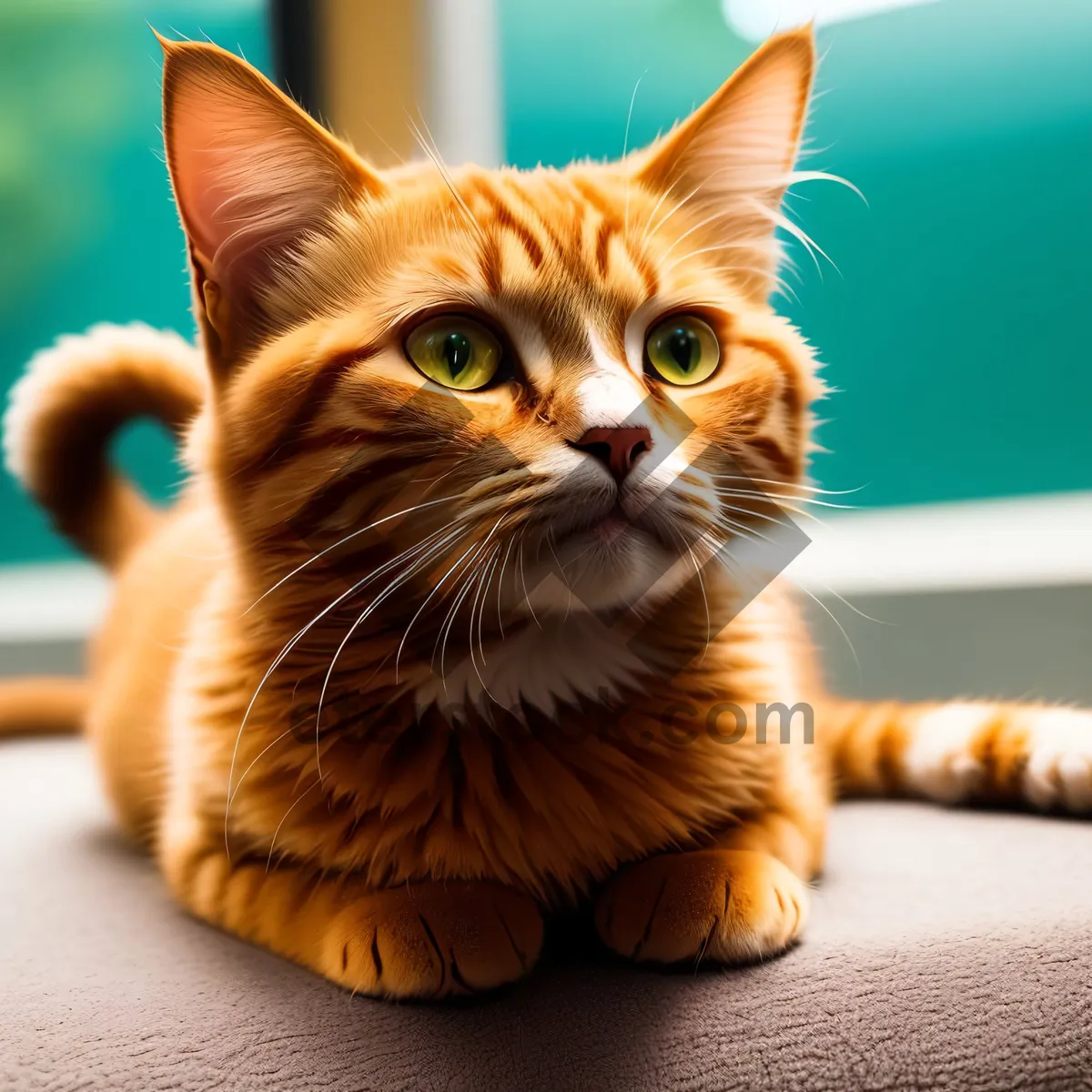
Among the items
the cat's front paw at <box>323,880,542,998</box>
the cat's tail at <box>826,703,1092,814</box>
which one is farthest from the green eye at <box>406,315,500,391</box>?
the cat's tail at <box>826,703,1092,814</box>

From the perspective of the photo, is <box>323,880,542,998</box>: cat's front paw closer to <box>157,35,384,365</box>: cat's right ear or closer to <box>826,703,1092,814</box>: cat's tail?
<box>157,35,384,365</box>: cat's right ear

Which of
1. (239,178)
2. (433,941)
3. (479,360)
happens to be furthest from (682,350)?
(433,941)

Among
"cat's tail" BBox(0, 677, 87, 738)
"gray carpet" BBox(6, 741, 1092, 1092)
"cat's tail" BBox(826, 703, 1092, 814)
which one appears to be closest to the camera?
"gray carpet" BBox(6, 741, 1092, 1092)

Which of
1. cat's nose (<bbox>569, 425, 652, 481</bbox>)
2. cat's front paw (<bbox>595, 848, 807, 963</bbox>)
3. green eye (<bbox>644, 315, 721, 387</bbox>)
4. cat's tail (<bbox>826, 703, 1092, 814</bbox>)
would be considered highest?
green eye (<bbox>644, 315, 721, 387</bbox>)

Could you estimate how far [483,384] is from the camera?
32.1 inches

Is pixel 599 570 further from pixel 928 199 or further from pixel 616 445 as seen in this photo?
pixel 928 199

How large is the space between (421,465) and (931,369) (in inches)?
40.0

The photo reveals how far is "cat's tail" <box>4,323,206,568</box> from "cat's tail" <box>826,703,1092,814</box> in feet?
3.26

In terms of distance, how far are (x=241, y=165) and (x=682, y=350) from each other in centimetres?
42

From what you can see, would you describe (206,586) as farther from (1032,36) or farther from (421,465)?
(1032,36)

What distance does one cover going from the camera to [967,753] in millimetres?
1186

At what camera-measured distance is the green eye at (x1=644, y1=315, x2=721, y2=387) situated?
888 mm

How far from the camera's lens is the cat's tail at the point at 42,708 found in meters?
1.82

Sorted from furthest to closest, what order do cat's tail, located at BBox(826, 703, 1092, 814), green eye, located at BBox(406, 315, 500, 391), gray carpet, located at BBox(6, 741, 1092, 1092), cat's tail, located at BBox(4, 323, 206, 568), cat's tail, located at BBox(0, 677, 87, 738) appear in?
cat's tail, located at BBox(0, 677, 87, 738) → cat's tail, located at BBox(4, 323, 206, 568) → cat's tail, located at BBox(826, 703, 1092, 814) → green eye, located at BBox(406, 315, 500, 391) → gray carpet, located at BBox(6, 741, 1092, 1092)
